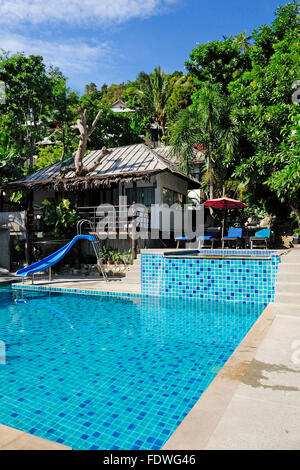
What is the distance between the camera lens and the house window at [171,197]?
17.4 metres

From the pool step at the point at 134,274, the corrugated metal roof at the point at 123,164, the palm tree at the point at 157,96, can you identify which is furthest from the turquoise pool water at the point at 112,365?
the palm tree at the point at 157,96

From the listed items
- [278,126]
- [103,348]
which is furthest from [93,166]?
[103,348]

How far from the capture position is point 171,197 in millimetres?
18156

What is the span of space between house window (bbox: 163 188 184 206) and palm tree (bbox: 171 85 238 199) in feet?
6.10

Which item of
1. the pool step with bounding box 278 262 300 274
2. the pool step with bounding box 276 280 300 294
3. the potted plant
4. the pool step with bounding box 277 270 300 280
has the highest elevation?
the potted plant

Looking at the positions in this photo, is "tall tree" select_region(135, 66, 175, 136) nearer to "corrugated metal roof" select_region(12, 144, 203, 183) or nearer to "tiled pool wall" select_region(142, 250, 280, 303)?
"corrugated metal roof" select_region(12, 144, 203, 183)

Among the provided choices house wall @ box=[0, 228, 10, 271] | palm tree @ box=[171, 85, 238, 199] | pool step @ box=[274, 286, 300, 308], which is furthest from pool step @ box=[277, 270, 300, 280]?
house wall @ box=[0, 228, 10, 271]

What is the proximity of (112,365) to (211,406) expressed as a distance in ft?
7.71

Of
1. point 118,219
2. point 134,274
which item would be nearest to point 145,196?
point 118,219

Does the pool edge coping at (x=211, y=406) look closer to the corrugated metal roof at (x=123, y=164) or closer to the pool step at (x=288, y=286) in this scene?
the pool step at (x=288, y=286)

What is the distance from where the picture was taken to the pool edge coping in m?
2.26

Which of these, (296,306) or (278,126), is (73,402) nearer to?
(296,306)
